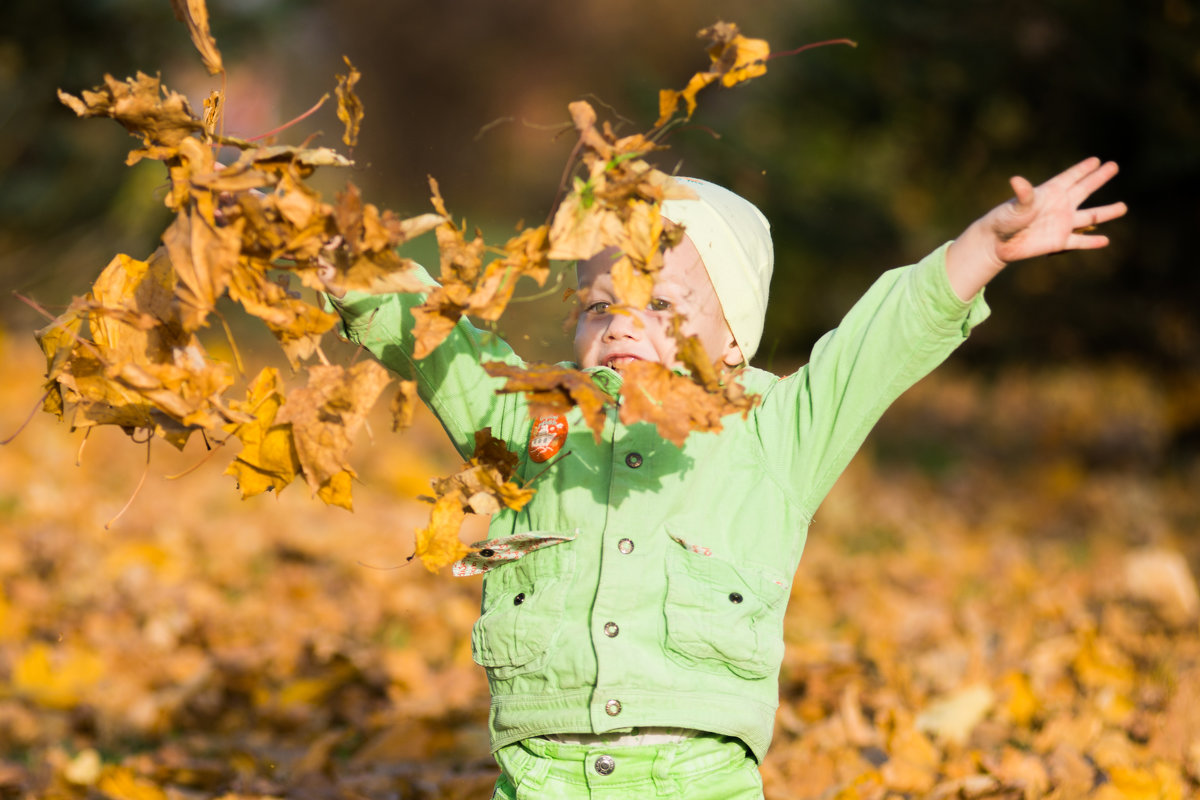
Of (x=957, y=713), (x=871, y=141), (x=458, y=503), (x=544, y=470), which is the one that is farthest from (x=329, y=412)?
(x=871, y=141)

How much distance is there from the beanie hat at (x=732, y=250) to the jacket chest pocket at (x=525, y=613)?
0.48m

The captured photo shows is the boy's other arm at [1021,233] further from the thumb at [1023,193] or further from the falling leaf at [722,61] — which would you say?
the falling leaf at [722,61]

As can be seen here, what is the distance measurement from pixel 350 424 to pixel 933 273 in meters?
0.88

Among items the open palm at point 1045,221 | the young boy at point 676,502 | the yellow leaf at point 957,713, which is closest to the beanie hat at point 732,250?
the young boy at point 676,502

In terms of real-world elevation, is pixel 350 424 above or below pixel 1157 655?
above

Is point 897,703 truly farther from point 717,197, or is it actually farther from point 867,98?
point 867,98

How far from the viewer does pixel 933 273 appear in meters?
1.78

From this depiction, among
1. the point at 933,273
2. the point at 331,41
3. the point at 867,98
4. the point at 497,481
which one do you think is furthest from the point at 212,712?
the point at 331,41

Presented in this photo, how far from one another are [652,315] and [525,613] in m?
0.51

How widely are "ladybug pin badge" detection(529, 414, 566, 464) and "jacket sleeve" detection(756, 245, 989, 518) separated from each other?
320mm

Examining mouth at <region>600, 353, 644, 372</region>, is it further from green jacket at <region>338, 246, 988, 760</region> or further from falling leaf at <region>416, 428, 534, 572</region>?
falling leaf at <region>416, 428, 534, 572</region>

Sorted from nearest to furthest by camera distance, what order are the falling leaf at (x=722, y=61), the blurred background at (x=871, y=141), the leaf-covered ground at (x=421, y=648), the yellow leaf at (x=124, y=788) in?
the falling leaf at (x=722, y=61) → the yellow leaf at (x=124, y=788) → the leaf-covered ground at (x=421, y=648) → the blurred background at (x=871, y=141)

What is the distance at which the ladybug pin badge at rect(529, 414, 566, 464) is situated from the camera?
6.38 ft

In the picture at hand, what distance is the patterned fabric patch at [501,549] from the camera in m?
1.88
